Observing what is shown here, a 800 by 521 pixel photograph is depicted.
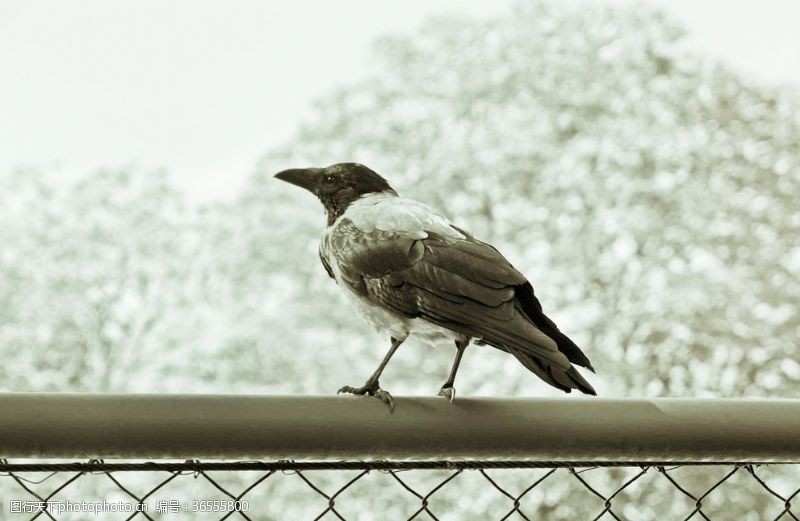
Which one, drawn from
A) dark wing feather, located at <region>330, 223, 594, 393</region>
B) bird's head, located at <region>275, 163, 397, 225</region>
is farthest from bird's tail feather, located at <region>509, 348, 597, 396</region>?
bird's head, located at <region>275, 163, 397, 225</region>

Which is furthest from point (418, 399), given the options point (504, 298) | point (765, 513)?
point (765, 513)

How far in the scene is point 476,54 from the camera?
19.4ft

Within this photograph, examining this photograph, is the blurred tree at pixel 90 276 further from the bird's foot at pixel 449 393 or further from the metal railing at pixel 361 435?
the metal railing at pixel 361 435

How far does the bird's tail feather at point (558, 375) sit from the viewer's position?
1.05m

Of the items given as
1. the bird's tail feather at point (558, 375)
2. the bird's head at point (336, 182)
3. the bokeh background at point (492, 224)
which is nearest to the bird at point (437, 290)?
the bird's tail feather at point (558, 375)

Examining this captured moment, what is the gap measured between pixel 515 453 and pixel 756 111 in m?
5.39

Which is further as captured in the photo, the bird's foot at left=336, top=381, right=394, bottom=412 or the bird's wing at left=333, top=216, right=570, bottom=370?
the bird's wing at left=333, top=216, right=570, bottom=370

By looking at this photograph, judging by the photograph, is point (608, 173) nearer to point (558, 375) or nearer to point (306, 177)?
point (306, 177)

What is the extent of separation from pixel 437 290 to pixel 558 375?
0.70ft

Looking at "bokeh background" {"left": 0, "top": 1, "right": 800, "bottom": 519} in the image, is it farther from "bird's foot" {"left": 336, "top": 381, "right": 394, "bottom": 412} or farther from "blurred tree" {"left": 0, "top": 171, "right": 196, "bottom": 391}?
"bird's foot" {"left": 336, "top": 381, "right": 394, "bottom": 412}

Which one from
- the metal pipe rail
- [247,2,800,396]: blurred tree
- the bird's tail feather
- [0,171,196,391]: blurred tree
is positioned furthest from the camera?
[0,171,196,391]: blurred tree

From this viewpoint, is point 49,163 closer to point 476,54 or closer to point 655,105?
point 476,54

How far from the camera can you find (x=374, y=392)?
1070 mm

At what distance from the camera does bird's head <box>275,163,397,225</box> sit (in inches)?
68.2
